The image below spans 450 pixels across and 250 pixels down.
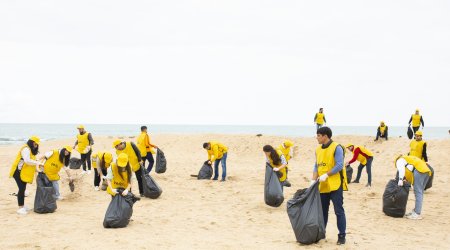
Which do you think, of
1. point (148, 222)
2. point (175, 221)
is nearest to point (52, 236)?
point (148, 222)

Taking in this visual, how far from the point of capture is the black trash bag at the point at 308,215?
19.3 ft

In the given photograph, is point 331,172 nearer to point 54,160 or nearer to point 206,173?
point 54,160

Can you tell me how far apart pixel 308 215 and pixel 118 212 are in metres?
3.09

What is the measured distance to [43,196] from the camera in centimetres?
799

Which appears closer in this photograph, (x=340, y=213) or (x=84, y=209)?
(x=340, y=213)

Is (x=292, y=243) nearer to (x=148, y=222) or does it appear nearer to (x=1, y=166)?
(x=148, y=222)

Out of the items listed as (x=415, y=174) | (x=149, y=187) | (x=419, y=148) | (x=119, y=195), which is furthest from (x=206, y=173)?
(x=415, y=174)

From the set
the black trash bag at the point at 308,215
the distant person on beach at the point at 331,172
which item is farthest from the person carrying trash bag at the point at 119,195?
the distant person on beach at the point at 331,172

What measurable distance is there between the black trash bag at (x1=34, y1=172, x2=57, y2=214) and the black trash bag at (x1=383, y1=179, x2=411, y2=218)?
6.50 metres

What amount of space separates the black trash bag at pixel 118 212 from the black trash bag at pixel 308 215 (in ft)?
8.99

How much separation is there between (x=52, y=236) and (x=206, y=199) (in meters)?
4.19

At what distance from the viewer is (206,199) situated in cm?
1003

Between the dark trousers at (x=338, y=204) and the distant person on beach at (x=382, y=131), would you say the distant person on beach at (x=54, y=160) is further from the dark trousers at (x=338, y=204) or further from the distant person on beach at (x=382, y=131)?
the distant person on beach at (x=382, y=131)

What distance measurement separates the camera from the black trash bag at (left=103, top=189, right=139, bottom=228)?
689 cm
